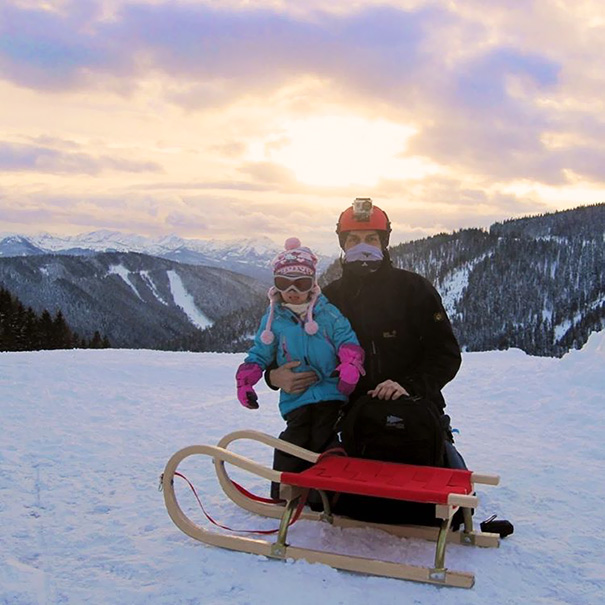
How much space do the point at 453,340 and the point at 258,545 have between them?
1.88m

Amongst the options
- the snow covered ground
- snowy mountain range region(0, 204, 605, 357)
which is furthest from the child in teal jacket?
snowy mountain range region(0, 204, 605, 357)

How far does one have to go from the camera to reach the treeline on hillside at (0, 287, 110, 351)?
43.9 m

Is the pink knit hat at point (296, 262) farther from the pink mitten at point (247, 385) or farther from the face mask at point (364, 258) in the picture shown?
the pink mitten at point (247, 385)

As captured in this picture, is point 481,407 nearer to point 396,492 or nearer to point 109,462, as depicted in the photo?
point 109,462

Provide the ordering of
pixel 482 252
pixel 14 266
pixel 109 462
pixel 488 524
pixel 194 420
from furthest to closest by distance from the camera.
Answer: pixel 14 266 → pixel 482 252 → pixel 194 420 → pixel 109 462 → pixel 488 524

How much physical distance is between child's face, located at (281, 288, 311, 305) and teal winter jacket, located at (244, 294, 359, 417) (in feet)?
0.23

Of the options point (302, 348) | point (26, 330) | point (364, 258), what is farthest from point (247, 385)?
point (26, 330)

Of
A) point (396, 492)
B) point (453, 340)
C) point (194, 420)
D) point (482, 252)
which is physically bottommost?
point (194, 420)

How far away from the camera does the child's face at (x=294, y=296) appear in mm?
4480

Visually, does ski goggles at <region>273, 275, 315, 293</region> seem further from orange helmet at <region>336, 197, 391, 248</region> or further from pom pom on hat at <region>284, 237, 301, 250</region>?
orange helmet at <region>336, 197, 391, 248</region>

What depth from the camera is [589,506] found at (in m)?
4.88

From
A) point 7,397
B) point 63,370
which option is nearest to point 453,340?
point 7,397

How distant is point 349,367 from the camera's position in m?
4.21

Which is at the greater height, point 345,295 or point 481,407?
point 345,295
